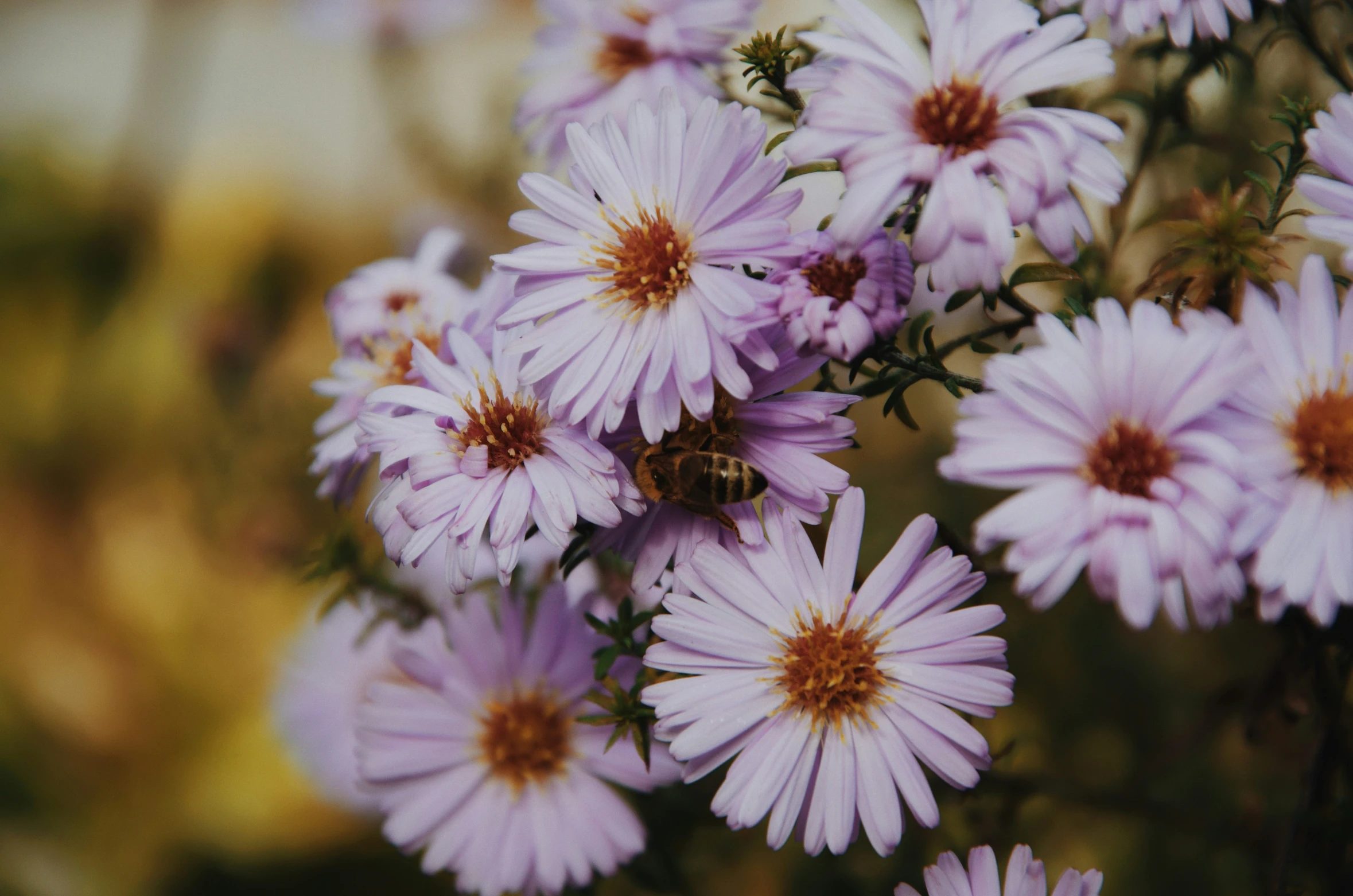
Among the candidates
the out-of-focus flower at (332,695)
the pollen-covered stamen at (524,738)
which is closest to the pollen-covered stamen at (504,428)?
the pollen-covered stamen at (524,738)

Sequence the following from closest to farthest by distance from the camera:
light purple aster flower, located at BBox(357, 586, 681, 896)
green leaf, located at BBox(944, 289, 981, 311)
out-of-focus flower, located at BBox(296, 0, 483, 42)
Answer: green leaf, located at BBox(944, 289, 981, 311)
light purple aster flower, located at BBox(357, 586, 681, 896)
out-of-focus flower, located at BBox(296, 0, 483, 42)

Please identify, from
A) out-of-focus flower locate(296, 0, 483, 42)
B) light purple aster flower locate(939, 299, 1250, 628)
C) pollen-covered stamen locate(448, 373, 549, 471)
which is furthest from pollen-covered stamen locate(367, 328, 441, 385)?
out-of-focus flower locate(296, 0, 483, 42)

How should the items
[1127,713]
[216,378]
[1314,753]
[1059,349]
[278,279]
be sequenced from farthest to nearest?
1. [278,279]
2. [216,378]
3. [1127,713]
4. [1314,753]
5. [1059,349]

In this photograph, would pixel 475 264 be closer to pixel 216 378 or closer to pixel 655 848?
pixel 216 378

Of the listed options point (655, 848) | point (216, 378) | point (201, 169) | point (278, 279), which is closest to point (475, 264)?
point (216, 378)

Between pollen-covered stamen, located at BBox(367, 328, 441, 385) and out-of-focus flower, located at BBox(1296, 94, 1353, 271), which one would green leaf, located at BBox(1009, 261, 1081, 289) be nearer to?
out-of-focus flower, located at BBox(1296, 94, 1353, 271)

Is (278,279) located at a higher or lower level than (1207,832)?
higher

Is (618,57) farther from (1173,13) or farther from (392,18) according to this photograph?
(392,18)

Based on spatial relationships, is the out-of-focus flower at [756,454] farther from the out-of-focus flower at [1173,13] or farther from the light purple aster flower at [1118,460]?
the out-of-focus flower at [1173,13]
